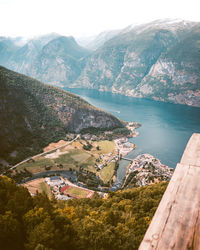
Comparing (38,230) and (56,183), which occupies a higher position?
(38,230)

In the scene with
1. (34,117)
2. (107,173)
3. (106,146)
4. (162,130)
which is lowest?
(106,146)

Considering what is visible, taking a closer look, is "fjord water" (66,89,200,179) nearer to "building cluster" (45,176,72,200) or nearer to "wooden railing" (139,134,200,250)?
"building cluster" (45,176,72,200)

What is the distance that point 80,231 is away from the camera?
32.2 feet

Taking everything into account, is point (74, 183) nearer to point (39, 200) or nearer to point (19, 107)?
point (19, 107)

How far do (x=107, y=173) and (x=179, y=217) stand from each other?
282ft

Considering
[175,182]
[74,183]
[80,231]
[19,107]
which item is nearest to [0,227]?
[80,231]

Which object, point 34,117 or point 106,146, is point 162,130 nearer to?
point 106,146

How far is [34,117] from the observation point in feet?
392

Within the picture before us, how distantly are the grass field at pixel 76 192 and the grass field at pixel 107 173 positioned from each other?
12.0 metres

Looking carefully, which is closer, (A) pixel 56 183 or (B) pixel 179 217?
(B) pixel 179 217

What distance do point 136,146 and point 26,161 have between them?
57.9 m

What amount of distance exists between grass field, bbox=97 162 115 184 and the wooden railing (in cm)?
7961

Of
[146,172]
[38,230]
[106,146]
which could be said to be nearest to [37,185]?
[146,172]

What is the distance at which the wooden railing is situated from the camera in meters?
2.35
